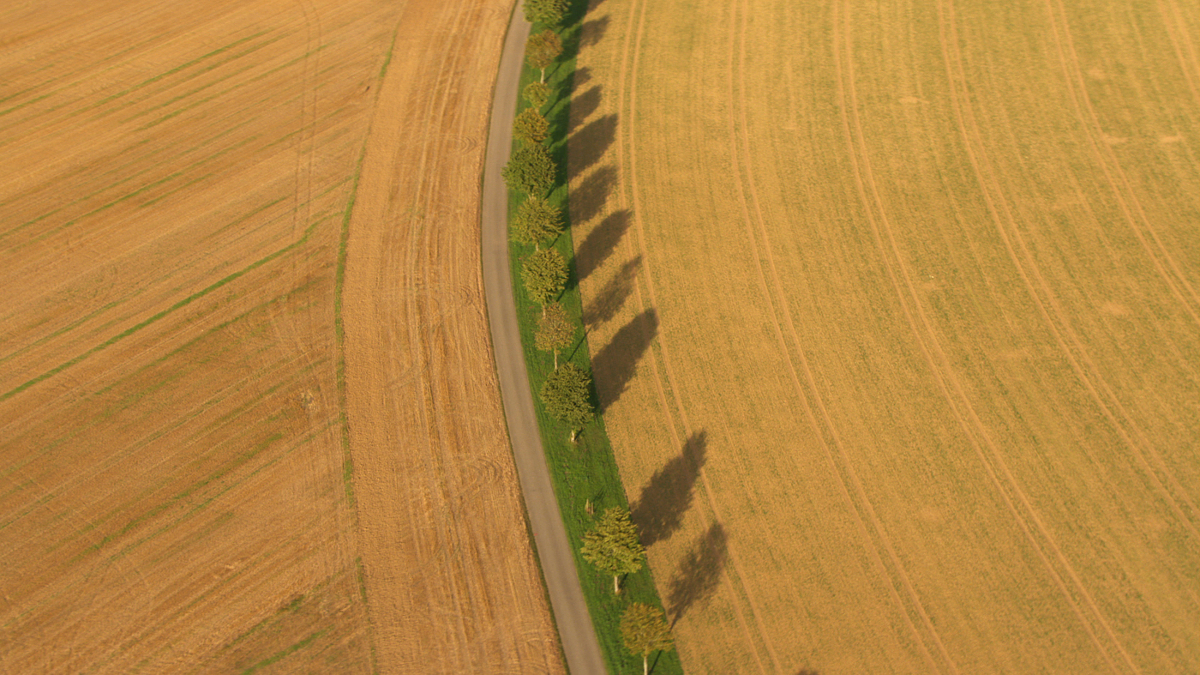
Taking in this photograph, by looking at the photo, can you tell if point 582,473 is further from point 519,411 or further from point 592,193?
point 592,193

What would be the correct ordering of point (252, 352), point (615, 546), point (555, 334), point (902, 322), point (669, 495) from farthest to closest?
point (252, 352)
point (902, 322)
point (555, 334)
point (669, 495)
point (615, 546)

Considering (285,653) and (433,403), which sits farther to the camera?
(433,403)

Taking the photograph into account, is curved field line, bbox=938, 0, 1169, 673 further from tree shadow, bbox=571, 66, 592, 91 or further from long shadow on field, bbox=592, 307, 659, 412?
tree shadow, bbox=571, 66, 592, 91

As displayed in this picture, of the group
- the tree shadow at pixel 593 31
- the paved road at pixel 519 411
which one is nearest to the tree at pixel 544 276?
the paved road at pixel 519 411

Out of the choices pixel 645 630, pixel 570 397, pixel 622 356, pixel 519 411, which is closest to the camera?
pixel 645 630

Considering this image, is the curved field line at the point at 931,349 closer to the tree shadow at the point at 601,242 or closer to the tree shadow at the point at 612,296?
the tree shadow at the point at 612,296

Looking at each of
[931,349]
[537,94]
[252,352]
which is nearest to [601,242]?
[537,94]
